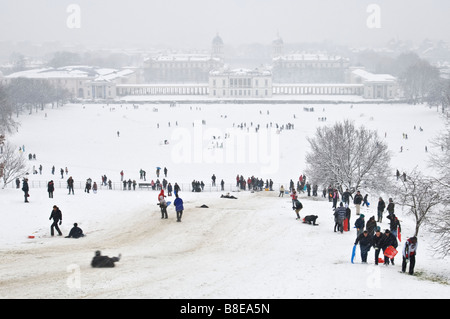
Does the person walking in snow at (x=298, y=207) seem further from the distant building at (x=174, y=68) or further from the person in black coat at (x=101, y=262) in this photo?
the distant building at (x=174, y=68)

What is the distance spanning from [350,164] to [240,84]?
263 ft

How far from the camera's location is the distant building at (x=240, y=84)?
337ft

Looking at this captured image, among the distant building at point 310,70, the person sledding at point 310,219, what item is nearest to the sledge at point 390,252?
the person sledding at point 310,219

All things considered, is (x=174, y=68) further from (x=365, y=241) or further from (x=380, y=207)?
(x=365, y=241)

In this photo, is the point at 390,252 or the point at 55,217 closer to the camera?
the point at 390,252

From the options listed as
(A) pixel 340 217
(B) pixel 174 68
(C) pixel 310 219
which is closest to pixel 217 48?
(B) pixel 174 68

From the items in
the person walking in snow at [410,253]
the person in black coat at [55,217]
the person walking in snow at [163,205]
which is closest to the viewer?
the person walking in snow at [410,253]

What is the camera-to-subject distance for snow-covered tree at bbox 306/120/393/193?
24906 mm

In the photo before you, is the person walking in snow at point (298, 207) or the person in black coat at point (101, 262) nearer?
the person in black coat at point (101, 262)

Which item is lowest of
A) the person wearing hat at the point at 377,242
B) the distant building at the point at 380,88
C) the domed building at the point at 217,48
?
the distant building at the point at 380,88

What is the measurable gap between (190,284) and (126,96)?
9303 cm

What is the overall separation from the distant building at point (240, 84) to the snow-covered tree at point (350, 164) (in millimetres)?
75522

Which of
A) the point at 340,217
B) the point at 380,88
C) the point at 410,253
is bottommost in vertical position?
the point at 380,88

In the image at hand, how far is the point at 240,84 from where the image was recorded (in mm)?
104750
